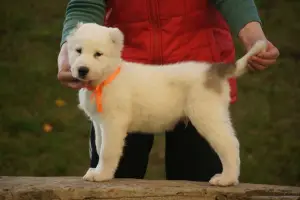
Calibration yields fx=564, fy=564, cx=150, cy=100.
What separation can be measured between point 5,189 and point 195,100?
1.68ft

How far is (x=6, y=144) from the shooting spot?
3.20 m

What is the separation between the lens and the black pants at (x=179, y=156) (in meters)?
1.57

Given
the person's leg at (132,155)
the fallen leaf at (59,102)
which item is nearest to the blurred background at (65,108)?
the fallen leaf at (59,102)

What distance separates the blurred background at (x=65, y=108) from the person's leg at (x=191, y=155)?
4.93 ft

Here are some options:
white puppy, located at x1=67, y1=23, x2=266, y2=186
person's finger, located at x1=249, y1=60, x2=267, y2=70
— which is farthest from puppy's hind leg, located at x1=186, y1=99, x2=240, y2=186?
person's finger, located at x1=249, y1=60, x2=267, y2=70

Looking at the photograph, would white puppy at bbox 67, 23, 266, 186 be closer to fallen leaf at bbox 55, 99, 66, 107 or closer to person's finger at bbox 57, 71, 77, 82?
person's finger at bbox 57, 71, 77, 82

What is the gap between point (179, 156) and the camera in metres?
1.61

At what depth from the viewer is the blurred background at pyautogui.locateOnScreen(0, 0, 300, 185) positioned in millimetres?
3158

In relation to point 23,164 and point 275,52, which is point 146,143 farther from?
point 23,164

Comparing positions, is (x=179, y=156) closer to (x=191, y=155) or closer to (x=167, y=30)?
(x=191, y=155)

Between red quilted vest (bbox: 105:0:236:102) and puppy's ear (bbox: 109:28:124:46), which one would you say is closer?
puppy's ear (bbox: 109:28:124:46)

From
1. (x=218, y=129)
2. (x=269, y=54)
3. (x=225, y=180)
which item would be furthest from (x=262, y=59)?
(x=225, y=180)

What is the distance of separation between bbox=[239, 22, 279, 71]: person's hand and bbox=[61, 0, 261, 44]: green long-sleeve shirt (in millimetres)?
19

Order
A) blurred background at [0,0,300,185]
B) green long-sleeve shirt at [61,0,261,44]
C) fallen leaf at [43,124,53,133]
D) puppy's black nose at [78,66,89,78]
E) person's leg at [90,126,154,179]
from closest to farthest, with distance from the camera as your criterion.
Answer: puppy's black nose at [78,66,89,78]
green long-sleeve shirt at [61,0,261,44]
person's leg at [90,126,154,179]
blurred background at [0,0,300,185]
fallen leaf at [43,124,53,133]
